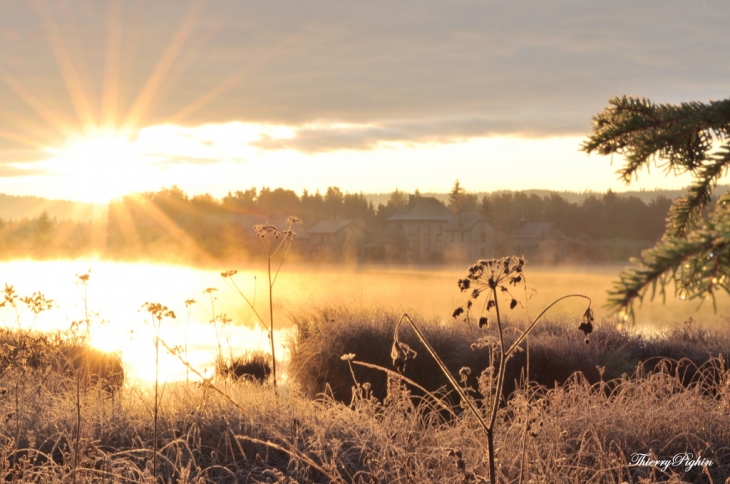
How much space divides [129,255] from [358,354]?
87.9 m

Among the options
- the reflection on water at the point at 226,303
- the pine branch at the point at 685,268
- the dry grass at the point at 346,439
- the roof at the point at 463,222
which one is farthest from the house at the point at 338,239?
the pine branch at the point at 685,268

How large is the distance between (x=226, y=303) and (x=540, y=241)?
40.9 meters

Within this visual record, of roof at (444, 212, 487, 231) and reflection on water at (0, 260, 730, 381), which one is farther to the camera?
roof at (444, 212, 487, 231)

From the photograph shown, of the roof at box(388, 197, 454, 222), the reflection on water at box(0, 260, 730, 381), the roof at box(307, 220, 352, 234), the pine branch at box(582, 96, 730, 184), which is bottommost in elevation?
the reflection on water at box(0, 260, 730, 381)

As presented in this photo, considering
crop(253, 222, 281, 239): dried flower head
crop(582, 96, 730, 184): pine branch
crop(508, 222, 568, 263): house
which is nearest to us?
crop(582, 96, 730, 184): pine branch

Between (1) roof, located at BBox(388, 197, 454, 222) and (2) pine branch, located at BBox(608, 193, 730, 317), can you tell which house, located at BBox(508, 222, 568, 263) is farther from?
(2) pine branch, located at BBox(608, 193, 730, 317)

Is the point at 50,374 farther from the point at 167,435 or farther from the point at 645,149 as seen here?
the point at 645,149

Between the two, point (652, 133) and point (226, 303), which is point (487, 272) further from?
point (226, 303)

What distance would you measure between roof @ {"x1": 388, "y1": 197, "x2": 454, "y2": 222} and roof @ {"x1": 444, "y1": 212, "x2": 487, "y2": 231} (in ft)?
2.98

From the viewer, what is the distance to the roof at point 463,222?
69.4m

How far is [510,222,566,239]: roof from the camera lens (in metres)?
69.5

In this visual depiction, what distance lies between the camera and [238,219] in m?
76.4
